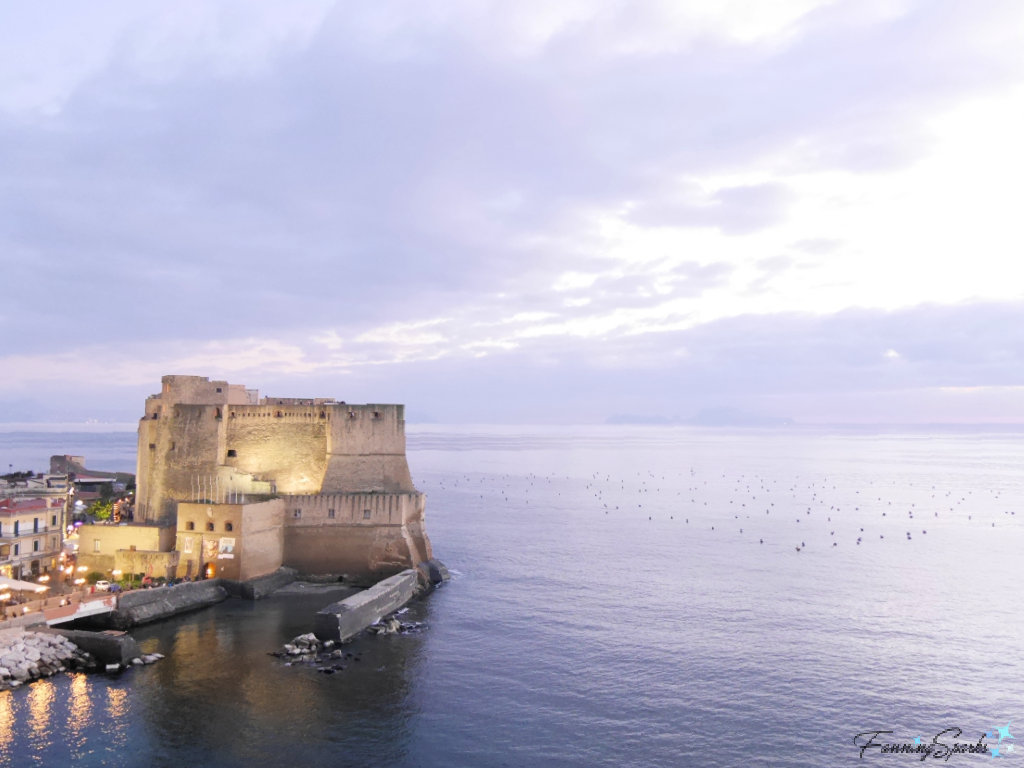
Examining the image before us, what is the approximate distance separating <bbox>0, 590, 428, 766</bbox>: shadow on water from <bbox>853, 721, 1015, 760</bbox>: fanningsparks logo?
19312 mm

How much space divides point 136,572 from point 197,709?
23.4m

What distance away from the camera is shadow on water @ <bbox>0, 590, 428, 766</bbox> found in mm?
26641

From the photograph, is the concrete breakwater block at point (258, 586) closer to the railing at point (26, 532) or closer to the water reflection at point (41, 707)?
the railing at point (26, 532)

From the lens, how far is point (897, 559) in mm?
66250

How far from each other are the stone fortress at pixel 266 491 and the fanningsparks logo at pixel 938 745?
34251 mm

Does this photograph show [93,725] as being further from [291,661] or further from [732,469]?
[732,469]

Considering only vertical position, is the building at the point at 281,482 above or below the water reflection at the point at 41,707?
above

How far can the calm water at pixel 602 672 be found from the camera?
27781 mm

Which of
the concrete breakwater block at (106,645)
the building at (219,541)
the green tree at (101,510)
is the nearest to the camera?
the concrete breakwater block at (106,645)

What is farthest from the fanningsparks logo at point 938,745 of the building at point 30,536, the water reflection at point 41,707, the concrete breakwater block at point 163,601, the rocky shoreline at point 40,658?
Answer: the building at point 30,536

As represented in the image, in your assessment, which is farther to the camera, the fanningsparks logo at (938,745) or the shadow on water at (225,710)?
the fanningsparks logo at (938,745)

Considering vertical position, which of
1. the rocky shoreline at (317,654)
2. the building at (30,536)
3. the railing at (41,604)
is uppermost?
the building at (30,536)

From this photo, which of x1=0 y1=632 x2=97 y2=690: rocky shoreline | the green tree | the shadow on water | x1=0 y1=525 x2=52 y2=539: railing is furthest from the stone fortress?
the green tree

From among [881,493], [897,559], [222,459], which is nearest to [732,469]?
[881,493]
